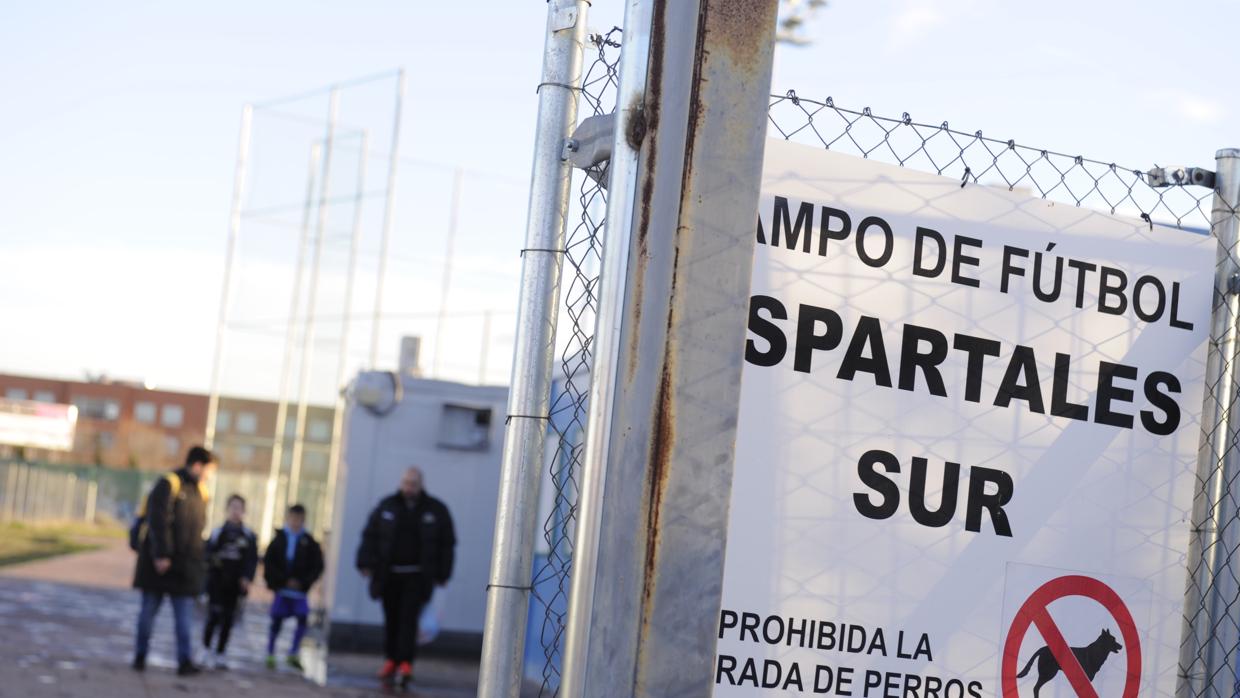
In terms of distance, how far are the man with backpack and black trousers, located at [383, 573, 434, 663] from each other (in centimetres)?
164

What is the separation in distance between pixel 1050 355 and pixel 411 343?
1505cm

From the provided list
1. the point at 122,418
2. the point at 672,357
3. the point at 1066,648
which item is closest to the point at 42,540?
the point at 1066,648

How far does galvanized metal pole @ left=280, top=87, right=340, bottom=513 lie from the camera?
2080 cm

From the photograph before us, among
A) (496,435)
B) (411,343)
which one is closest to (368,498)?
(496,435)

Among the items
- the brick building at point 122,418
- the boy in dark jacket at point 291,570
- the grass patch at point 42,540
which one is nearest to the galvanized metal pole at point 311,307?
the boy in dark jacket at point 291,570

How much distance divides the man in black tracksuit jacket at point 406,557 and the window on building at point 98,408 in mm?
95051

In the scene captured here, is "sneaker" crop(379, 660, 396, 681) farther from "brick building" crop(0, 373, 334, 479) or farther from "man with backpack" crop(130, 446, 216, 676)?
"brick building" crop(0, 373, 334, 479)

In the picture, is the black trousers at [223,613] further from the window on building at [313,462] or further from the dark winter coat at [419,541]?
the window on building at [313,462]

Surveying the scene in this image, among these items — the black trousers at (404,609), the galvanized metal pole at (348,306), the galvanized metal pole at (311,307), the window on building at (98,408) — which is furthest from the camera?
the window on building at (98,408)

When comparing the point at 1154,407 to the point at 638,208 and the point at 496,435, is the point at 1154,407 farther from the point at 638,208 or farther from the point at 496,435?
the point at 496,435

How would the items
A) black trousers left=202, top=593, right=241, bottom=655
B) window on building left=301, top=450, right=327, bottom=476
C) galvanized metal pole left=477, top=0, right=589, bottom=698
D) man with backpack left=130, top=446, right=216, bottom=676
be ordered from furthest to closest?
window on building left=301, top=450, right=327, bottom=476 < black trousers left=202, top=593, right=241, bottom=655 < man with backpack left=130, top=446, right=216, bottom=676 < galvanized metal pole left=477, top=0, right=589, bottom=698

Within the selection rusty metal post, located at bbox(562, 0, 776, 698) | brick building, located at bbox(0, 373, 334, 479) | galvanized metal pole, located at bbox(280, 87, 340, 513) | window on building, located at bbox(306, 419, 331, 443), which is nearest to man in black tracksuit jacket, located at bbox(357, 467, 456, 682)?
galvanized metal pole, located at bbox(280, 87, 340, 513)

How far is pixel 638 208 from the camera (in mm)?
2471

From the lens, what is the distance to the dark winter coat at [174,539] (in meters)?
10.9
